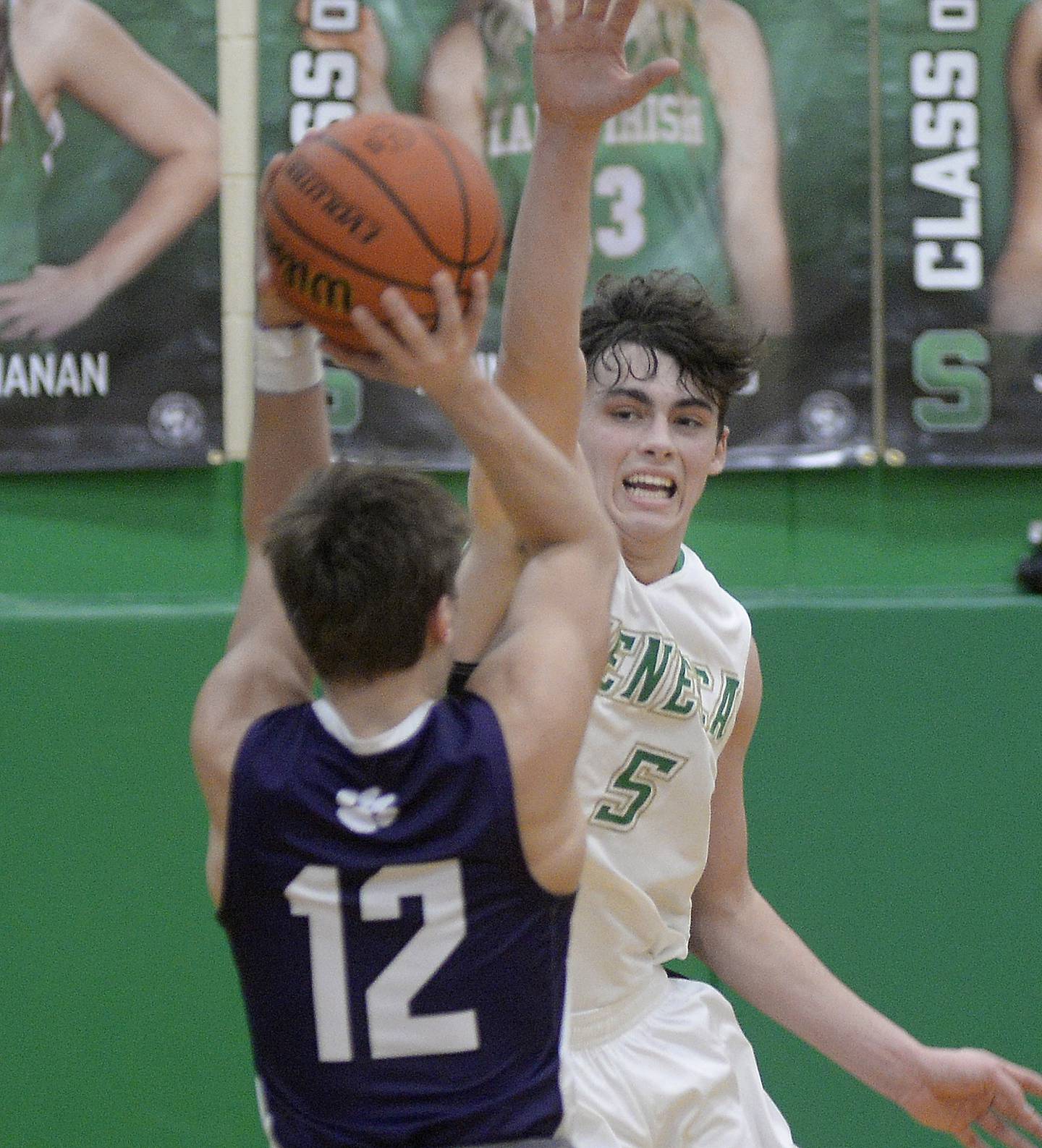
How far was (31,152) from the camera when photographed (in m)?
4.66

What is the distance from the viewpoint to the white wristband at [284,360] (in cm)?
189

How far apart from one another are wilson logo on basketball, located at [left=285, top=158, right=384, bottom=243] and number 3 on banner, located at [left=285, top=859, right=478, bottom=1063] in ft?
2.30

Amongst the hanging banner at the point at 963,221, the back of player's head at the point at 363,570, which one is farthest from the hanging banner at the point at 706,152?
the back of player's head at the point at 363,570

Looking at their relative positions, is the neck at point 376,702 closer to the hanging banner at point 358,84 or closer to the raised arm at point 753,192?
the hanging banner at point 358,84

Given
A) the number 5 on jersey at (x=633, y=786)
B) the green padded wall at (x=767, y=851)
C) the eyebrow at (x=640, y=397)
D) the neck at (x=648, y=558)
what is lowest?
the green padded wall at (x=767, y=851)

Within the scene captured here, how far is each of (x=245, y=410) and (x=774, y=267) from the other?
1.63m

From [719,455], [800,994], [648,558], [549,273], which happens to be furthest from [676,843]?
[549,273]

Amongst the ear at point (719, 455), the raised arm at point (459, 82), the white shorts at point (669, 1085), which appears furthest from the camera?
the raised arm at point (459, 82)

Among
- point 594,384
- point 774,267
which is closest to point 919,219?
point 774,267

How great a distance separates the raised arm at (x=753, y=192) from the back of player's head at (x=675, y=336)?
214 centimetres

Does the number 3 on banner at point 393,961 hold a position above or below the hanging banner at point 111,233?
below

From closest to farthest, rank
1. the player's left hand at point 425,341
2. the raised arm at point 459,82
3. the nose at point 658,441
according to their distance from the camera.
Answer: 1. the player's left hand at point 425,341
2. the nose at point 658,441
3. the raised arm at point 459,82

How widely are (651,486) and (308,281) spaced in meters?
0.85

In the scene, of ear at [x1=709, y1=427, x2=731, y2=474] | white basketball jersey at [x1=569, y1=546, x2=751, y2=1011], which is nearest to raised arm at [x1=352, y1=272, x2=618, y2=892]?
white basketball jersey at [x1=569, y1=546, x2=751, y2=1011]
